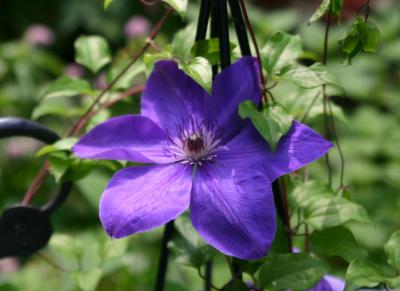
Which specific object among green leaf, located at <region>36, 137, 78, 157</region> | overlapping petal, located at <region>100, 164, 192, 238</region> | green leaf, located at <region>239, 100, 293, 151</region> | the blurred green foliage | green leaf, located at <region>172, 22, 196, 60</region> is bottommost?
the blurred green foliage

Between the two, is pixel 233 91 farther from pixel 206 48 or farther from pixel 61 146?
pixel 61 146

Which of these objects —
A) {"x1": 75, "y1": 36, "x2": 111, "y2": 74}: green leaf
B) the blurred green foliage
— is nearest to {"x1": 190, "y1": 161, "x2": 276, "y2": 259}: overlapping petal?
the blurred green foliage

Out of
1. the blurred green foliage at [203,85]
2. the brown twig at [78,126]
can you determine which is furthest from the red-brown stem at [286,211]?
the brown twig at [78,126]

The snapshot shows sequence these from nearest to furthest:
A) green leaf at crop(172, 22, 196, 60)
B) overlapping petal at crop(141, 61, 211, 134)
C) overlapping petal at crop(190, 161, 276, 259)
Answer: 1. overlapping petal at crop(190, 161, 276, 259)
2. overlapping petal at crop(141, 61, 211, 134)
3. green leaf at crop(172, 22, 196, 60)

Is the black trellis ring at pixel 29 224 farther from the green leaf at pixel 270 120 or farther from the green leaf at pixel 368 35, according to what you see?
the green leaf at pixel 368 35

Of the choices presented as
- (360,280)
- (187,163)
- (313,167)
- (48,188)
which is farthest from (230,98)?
(48,188)

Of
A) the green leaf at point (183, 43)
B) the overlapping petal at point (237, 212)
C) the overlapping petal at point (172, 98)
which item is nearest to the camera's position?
the overlapping petal at point (237, 212)

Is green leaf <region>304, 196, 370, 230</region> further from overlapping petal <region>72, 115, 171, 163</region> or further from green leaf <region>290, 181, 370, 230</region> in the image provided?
overlapping petal <region>72, 115, 171, 163</region>

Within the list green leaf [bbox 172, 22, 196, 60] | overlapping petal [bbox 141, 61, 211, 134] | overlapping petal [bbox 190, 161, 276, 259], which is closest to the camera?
overlapping petal [bbox 190, 161, 276, 259]
